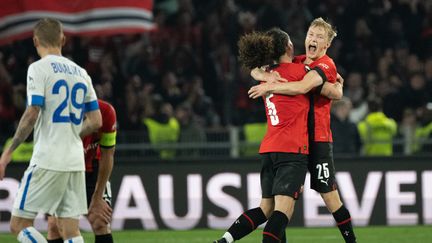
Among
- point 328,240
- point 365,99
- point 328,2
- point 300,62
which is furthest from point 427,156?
point 328,2

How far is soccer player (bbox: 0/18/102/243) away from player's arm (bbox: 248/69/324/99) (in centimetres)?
163

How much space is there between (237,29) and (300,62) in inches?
381

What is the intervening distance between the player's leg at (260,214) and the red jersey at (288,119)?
17cm

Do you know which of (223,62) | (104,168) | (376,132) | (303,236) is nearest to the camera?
(104,168)

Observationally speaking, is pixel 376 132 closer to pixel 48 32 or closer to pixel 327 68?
pixel 327 68

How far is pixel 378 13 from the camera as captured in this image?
19.5 m

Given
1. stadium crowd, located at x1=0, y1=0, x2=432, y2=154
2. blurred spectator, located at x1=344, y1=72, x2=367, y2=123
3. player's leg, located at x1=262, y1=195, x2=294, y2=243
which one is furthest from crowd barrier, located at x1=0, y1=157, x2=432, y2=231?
player's leg, located at x1=262, y1=195, x2=294, y2=243

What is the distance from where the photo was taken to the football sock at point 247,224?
9195 mm

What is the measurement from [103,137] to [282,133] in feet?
4.63

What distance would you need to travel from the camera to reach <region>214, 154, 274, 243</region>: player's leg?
9.15 m

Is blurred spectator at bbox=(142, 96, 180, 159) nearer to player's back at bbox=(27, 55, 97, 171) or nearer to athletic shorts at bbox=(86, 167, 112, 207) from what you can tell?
athletic shorts at bbox=(86, 167, 112, 207)

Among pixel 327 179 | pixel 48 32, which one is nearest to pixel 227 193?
pixel 327 179

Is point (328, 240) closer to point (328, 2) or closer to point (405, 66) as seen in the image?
point (405, 66)

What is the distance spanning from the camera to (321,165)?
9.32 metres
